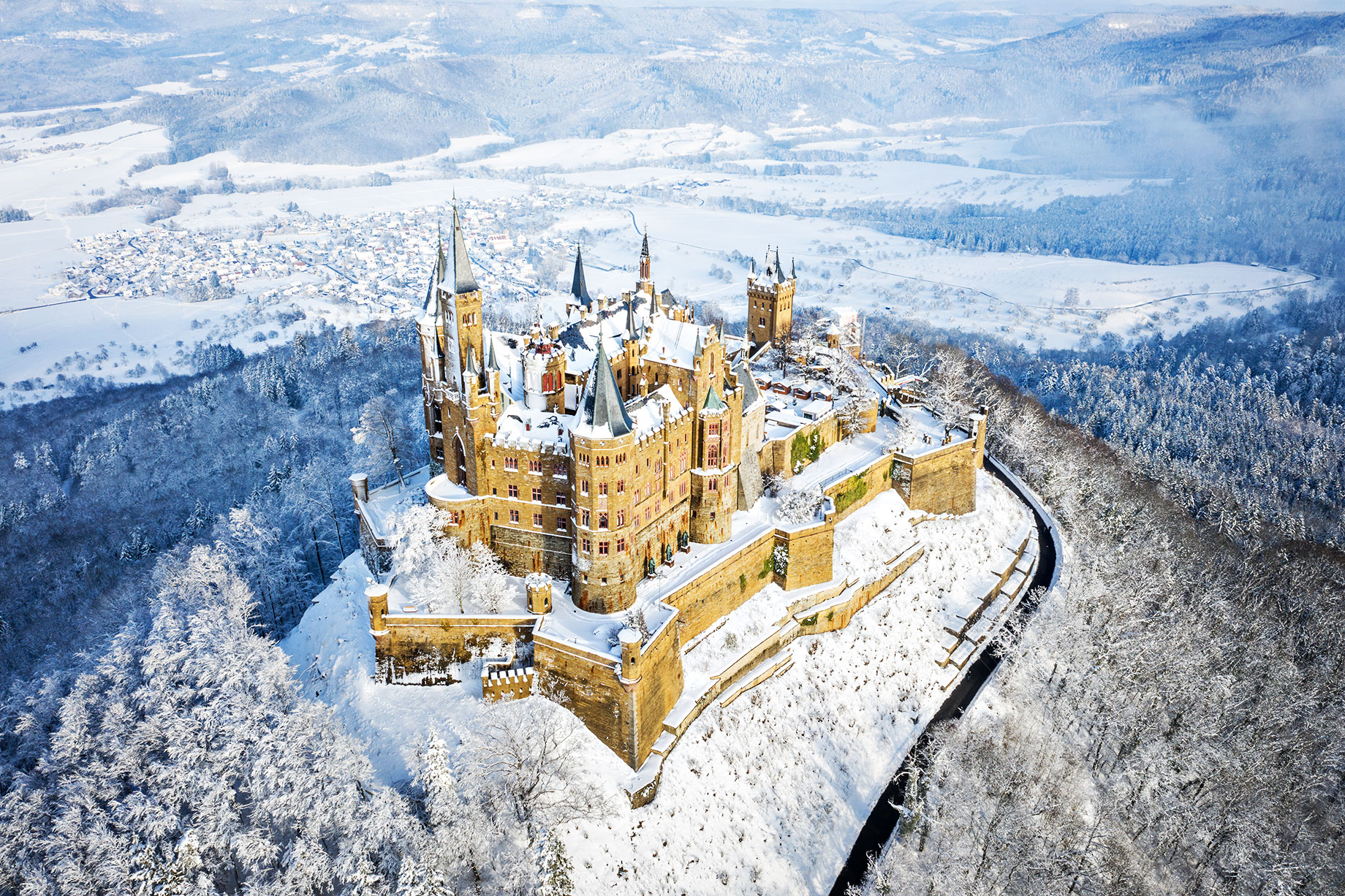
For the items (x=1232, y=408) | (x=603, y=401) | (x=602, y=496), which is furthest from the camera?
(x=1232, y=408)

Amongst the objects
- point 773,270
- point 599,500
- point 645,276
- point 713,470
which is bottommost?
point 713,470

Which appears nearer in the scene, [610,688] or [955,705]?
[610,688]

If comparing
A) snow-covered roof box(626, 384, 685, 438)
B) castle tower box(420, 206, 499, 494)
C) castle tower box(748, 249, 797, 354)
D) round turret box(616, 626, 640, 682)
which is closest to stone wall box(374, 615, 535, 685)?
round turret box(616, 626, 640, 682)

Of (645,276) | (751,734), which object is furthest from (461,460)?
(645,276)

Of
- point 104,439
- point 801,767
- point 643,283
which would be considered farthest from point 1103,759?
point 104,439

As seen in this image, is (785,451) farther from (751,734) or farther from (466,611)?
(466,611)

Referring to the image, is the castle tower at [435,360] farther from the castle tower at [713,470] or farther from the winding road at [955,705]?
the winding road at [955,705]

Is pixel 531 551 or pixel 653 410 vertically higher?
pixel 653 410
